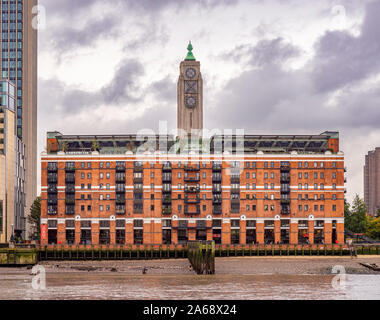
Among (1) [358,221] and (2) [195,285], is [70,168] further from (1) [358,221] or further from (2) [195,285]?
(2) [195,285]

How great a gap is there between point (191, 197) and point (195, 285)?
77.9 m

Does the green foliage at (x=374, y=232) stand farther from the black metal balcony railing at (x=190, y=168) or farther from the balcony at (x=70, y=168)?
the balcony at (x=70, y=168)

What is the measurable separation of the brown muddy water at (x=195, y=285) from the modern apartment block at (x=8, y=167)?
75.8 meters

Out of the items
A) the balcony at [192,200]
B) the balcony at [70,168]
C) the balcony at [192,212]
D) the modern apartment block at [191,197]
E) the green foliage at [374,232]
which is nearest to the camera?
the balcony at [70,168]

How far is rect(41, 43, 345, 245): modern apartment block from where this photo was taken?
457 feet

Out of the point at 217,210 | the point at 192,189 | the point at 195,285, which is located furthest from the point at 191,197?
the point at 195,285

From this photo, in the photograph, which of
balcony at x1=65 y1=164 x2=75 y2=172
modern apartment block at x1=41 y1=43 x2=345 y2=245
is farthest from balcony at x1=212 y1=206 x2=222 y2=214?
balcony at x1=65 y1=164 x2=75 y2=172

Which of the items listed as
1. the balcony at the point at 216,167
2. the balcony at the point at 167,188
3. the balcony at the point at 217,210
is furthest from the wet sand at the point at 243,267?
the balcony at the point at 167,188

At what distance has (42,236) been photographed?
139000 millimetres

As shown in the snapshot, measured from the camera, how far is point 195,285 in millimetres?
62344

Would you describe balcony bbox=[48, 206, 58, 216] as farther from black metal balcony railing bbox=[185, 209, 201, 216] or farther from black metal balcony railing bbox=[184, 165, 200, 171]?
black metal balcony railing bbox=[184, 165, 200, 171]

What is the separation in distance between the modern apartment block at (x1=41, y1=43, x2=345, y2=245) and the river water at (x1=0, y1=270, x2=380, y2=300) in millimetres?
61963

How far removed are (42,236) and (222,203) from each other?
124ft

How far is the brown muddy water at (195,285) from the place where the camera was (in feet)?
176
